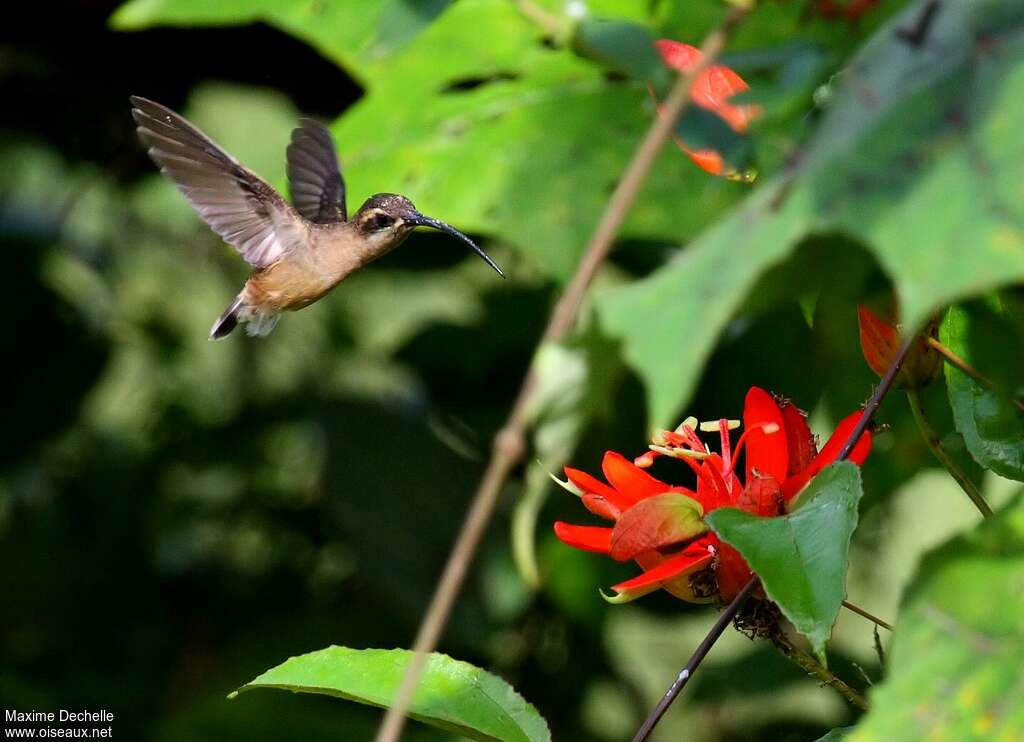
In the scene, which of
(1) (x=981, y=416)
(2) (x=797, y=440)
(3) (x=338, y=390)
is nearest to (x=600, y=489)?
(2) (x=797, y=440)

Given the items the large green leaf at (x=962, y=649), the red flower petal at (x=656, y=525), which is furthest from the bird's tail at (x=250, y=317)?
the large green leaf at (x=962, y=649)

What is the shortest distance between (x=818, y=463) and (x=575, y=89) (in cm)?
64

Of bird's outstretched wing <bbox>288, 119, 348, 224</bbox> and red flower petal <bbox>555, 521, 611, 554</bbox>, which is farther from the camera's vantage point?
bird's outstretched wing <bbox>288, 119, 348, 224</bbox>

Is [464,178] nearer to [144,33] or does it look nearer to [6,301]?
[144,33]

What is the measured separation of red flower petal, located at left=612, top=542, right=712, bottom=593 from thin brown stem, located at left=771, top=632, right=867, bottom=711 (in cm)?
6

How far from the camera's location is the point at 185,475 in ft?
8.47

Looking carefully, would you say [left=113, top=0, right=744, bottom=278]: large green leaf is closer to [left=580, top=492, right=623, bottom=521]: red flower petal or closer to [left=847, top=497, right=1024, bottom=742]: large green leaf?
[left=580, top=492, right=623, bottom=521]: red flower petal

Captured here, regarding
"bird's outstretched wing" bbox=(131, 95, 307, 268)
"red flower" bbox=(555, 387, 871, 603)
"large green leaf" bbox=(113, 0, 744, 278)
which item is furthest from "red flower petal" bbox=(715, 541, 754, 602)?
"bird's outstretched wing" bbox=(131, 95, 307, 268)

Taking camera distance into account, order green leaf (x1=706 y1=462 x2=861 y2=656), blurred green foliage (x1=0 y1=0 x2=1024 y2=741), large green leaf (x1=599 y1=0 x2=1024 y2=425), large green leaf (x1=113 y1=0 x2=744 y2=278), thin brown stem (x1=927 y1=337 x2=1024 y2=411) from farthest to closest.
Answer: blurred green foliage (x1=0 y1=0 x2=1024 y2=741)
large green leaf (x1=113 y1=0 x2=744 y2=278)
thin brown stem (x1=927 y1=337 x2=1024 y2=411)
green leaf (x1=706 y1=462 x2=861 y2=656)
large green leaf (x1=599 y1=0 x2=1024 y2=425)

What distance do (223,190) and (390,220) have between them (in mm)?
202

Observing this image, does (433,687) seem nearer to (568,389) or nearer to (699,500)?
(699,500)

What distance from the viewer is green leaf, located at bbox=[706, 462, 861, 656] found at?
680 mm

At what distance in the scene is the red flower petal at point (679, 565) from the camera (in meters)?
0.83

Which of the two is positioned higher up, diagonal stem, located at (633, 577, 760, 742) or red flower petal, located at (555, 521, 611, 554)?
diagonal stem, located at (633, 577, 760, 742)
